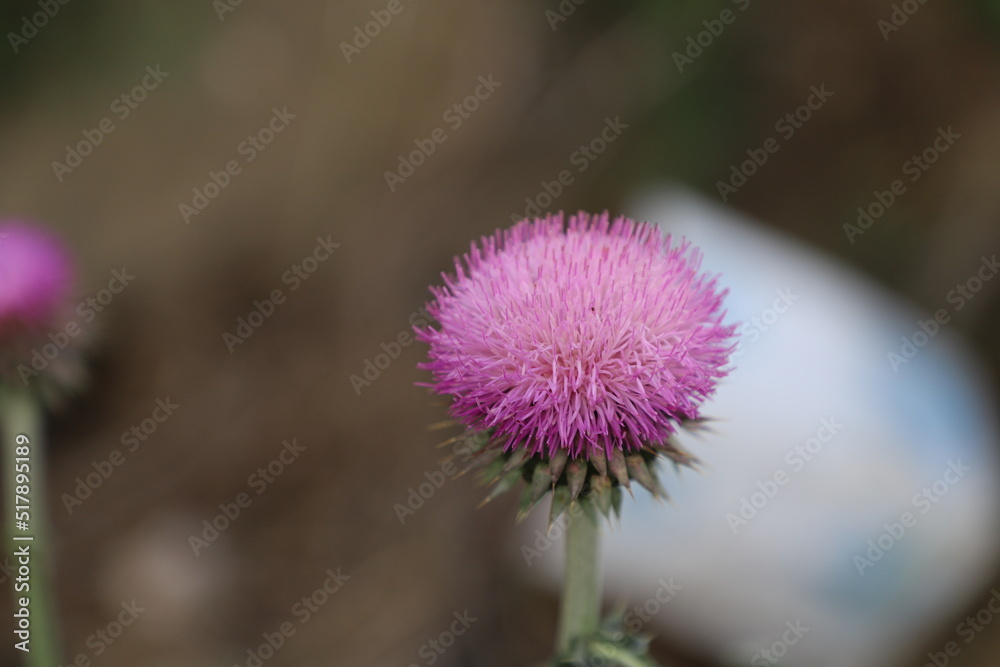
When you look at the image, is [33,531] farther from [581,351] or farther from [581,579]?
[581,351]

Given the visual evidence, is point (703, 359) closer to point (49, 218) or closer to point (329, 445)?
point (329, 445)

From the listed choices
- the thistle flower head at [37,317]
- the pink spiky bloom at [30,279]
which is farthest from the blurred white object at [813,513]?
the pink spiky bloom at [30,279]

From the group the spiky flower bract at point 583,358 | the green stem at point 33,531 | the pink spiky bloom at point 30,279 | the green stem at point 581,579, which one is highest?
the spiky flower bract at point 583,358

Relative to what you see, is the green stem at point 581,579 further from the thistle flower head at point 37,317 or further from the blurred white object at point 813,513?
the thistle flower head at point 37,317

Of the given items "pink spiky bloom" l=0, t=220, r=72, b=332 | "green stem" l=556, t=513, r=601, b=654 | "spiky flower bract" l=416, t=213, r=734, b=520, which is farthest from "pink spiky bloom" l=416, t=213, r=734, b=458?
"pink spiky bloom" l=0, t=220, r=72, b=332

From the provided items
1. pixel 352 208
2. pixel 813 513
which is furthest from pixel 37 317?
pixel 813 513

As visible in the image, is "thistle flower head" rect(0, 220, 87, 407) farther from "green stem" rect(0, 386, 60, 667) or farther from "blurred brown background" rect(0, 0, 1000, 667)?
"blurred brown background" rect(0, 0, 1000, 667)
